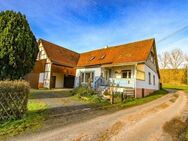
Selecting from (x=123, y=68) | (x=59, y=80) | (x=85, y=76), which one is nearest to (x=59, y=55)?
(x=59, y=80)

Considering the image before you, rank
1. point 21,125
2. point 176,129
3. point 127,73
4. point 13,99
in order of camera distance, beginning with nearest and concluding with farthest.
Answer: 1. point 21,125
2. point 176,129
3. point 13,99
4. point 127,73

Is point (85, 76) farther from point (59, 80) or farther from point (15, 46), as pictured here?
point (15, 46)

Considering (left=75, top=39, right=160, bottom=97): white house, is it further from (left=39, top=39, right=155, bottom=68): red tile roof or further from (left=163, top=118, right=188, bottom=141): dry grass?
(left=163, top=118, right=188, bottom=141): dry grass

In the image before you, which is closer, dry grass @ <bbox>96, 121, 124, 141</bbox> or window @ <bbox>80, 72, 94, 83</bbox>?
dry grass @ <bbox>96, 121, 124, 141</bbox>

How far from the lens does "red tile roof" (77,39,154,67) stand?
2160 cm

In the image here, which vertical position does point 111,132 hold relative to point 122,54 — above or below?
below

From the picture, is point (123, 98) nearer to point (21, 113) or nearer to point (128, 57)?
point (128, 57)

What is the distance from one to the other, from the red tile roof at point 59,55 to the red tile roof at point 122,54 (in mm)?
2547

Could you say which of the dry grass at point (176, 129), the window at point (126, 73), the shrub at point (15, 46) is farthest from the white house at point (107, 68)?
the dry grass at point (176, 129)

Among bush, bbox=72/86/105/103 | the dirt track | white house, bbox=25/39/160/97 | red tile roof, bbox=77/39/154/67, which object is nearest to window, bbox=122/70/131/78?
white house, bbox=25/39/160/97

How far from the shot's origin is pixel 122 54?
24047 mm

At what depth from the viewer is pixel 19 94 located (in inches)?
334

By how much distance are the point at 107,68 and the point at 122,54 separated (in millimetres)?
2851

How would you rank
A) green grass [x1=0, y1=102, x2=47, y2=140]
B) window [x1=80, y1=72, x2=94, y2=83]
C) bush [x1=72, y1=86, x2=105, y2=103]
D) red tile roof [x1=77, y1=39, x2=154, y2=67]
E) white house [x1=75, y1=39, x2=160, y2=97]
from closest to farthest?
green grass [x1=0, y1=102, x2=47, y2=140] < bush [x1=72, y1=86, x2=105, y2=103] < white house [x1=75, y1=39, x2=160, y2=97] < red tile roof [x1=77, y1=39, x2=154, y2=67] < window [x1=80, y1=72, x2=94, y2=83]
